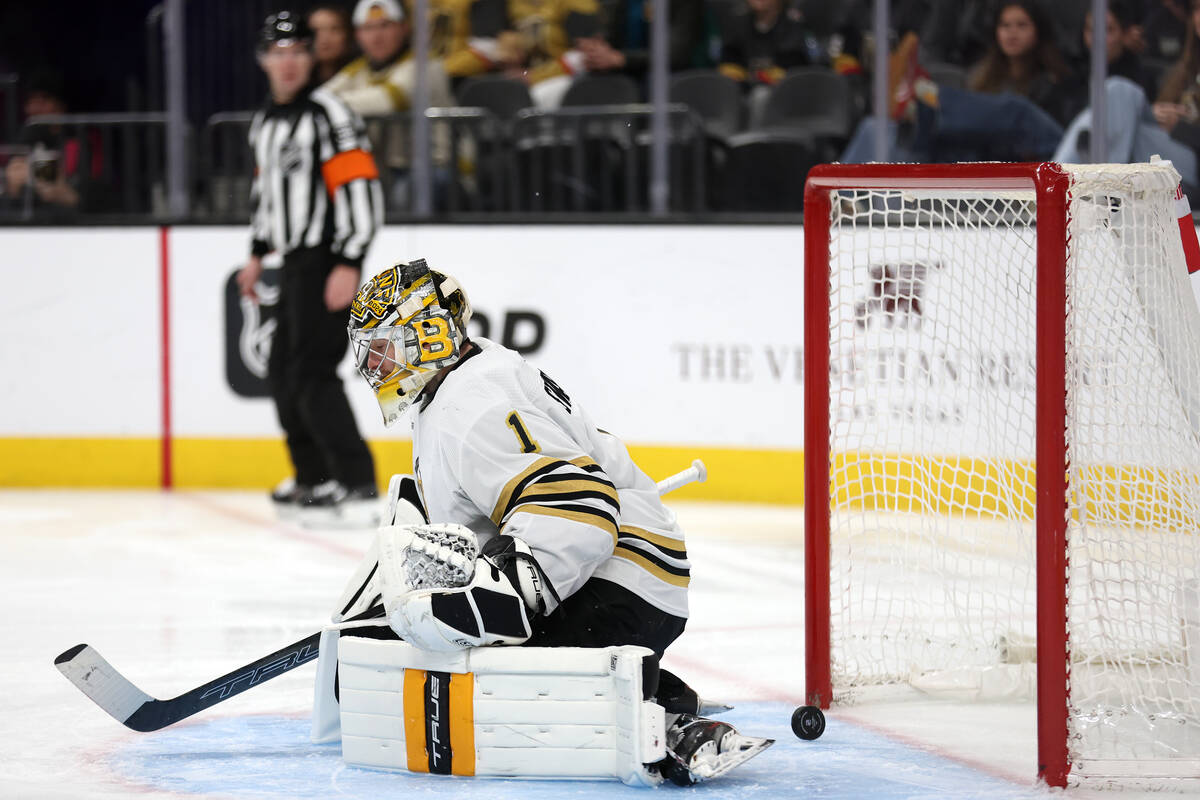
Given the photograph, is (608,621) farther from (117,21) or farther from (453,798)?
(117,21)

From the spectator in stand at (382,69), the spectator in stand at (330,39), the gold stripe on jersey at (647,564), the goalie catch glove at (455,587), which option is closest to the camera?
the goalie catch glove at (455,587)

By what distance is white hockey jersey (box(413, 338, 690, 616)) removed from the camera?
2.51 meters

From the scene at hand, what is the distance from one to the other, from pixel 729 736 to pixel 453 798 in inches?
16.0

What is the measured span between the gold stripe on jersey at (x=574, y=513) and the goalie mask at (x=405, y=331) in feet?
0.94

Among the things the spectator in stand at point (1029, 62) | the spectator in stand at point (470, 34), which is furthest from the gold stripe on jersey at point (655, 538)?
the spectator in stand at point (470, 34)

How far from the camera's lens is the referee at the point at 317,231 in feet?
18.2

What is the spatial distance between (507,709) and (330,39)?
4.26 m

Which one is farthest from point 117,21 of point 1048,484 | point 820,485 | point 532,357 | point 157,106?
point 1048,484

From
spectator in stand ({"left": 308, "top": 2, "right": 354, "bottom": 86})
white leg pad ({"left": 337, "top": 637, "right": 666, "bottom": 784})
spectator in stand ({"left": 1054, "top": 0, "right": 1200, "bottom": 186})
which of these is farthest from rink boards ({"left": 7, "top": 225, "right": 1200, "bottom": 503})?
white leg pad ({"left": 337, "top": 637, "right": 666, "bottom": 784})

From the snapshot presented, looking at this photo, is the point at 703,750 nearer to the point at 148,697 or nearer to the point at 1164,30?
the point at 148,697

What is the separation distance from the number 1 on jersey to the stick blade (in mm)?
778

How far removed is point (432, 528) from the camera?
252 centimetres

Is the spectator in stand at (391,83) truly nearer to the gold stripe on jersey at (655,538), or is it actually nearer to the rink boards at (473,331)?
the rink boards at (473,331)

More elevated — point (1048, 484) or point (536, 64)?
point (536, 64)
